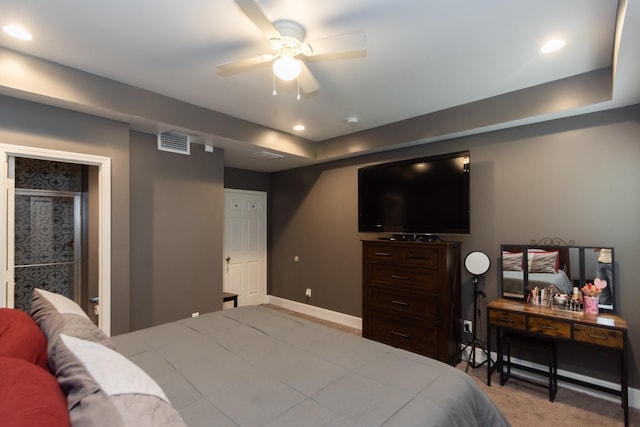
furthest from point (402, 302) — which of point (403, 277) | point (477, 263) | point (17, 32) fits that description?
point (17, 32)

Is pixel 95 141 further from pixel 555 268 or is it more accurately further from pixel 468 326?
pixel 555 268

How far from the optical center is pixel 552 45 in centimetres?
210

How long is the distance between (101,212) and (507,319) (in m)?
3.89

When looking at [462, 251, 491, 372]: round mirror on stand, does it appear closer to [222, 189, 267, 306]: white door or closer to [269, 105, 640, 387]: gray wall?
[269, 105, 640, 387]: gray wall

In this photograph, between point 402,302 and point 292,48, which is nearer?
point 292,48

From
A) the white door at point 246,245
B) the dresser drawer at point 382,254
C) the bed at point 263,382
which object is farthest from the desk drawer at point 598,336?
the white door at point 246,245

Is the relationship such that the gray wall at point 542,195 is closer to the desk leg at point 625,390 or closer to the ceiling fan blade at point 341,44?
the desk leg at point 625,390

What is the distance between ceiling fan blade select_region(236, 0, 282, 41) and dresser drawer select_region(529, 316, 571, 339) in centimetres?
300

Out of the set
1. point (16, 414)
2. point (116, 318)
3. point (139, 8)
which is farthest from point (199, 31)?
point (116, 318)

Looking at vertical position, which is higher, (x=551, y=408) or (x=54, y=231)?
(x=54, y=231)

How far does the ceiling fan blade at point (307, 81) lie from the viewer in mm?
2488

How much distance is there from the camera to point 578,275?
267 centimetres

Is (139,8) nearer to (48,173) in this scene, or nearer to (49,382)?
(49,382)

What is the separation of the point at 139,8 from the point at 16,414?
204 cm
